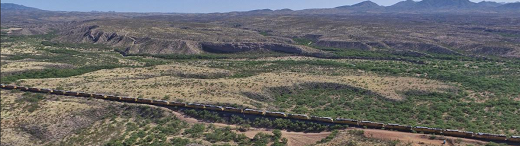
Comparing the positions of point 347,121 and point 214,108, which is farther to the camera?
point 214,108

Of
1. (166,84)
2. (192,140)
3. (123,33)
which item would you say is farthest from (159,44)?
(192,140)

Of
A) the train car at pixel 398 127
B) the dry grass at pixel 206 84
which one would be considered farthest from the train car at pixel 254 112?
the train car at pixel 398 127

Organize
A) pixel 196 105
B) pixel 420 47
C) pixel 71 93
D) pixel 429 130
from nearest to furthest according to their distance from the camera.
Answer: pixel 429 130 → pixel 196 105 → pixel 71 93 → pixel 420 47

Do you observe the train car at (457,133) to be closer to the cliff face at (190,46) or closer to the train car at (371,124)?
the train car at (371,124)

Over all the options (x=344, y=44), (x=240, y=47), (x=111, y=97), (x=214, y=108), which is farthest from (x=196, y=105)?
Result: (x=344, y=44)

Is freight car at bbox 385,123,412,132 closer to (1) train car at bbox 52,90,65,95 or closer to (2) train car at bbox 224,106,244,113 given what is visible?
(2) train car at bbox 224,106,244,113

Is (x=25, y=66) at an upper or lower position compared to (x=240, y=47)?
upper

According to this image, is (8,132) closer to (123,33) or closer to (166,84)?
(166,84)

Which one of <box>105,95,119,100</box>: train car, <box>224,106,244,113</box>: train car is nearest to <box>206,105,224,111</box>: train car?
<box>224,106,244,113</box>: train car

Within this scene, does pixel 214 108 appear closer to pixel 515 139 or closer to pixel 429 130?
pixel 429 130

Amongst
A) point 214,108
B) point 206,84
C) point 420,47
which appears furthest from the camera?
point 420,47
